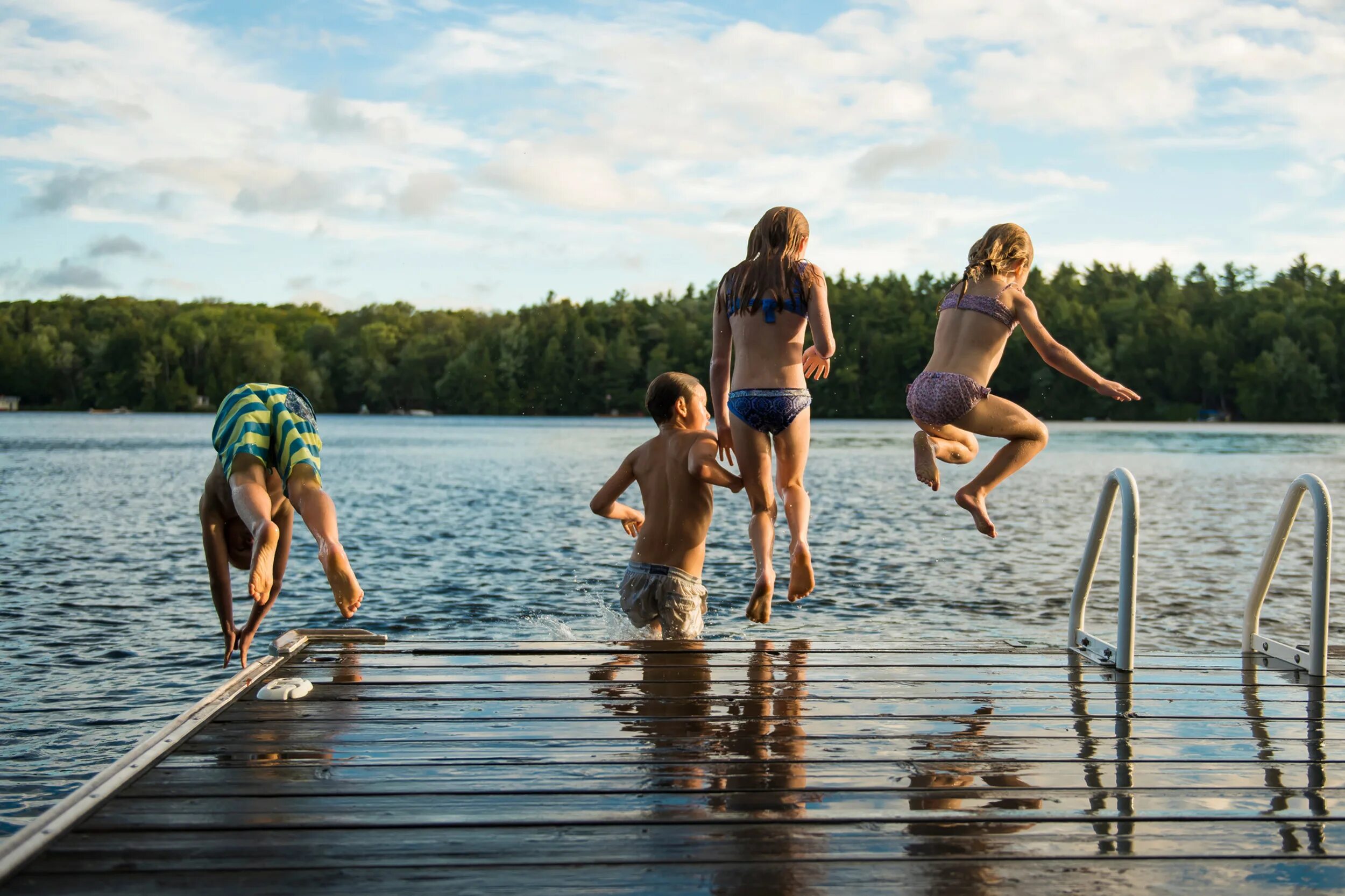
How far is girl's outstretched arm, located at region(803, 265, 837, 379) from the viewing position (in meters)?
5.54

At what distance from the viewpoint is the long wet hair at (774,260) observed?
568cm

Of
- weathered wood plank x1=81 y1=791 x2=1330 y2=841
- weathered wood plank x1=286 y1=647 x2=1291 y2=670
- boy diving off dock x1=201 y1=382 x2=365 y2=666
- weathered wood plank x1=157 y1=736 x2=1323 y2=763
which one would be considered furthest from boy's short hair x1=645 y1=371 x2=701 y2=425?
weathered wood plank x1=81 y1=791 x2=1330 y2=841

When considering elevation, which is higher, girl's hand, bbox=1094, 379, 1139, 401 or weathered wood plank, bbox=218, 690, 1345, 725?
girl's hand, bbox=1094, 379, 1139, 401

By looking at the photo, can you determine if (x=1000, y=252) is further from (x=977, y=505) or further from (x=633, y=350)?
(x=633, y=350)

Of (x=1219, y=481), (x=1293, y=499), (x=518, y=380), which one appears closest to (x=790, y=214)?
(x=1293, y=499)

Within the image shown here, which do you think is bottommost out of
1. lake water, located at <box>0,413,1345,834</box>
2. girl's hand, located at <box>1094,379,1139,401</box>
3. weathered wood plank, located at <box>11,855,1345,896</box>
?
lake water, located at <box>0,413,1345,834</box>

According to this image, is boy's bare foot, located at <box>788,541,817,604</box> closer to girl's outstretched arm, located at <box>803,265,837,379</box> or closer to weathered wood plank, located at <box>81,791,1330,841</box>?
girl's outstretched arm, located at <box>803,265,837,379</box>

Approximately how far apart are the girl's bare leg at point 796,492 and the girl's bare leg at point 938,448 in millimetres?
574

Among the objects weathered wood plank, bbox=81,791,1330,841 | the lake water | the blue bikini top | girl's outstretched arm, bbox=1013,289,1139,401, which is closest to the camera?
weathered wood plank, bbox=81,791,1330,841

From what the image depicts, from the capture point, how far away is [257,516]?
16.4 ft

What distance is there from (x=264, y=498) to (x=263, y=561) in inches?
12.2

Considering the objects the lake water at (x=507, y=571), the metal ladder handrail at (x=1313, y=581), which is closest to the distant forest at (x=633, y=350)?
the lake water at (x=507, y=571)

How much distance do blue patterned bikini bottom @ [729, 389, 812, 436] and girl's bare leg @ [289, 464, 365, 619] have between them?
1.95m

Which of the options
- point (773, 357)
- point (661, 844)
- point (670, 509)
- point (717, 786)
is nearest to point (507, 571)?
point (670, 509)
